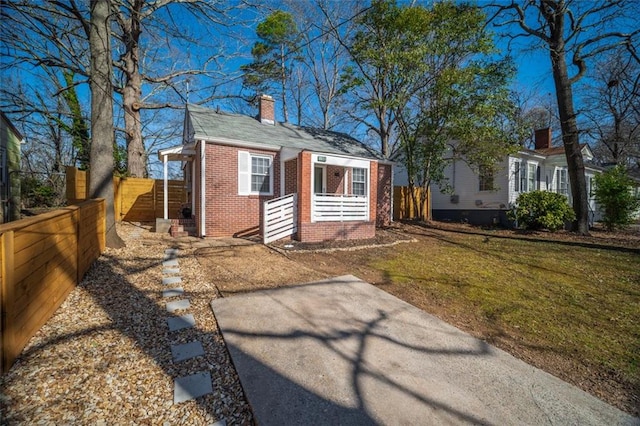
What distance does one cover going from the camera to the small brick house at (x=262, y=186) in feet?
28.1

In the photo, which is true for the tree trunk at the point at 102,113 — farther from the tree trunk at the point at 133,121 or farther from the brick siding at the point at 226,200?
the tree trunk at the point at 133,121

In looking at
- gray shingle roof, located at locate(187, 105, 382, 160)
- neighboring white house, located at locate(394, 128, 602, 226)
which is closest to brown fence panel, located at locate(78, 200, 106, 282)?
gray shingle roof, located at locate(187, 105, 382, 160)

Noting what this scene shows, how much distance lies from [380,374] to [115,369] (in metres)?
2.27

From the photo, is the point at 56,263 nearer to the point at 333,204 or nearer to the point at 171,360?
the point at 171,360

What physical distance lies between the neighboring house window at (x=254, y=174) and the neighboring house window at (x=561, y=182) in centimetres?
1907

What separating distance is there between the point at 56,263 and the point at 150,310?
3.92 feet

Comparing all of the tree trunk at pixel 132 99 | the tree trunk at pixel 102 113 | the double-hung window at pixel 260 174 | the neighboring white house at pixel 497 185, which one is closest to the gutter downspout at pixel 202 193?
the double-hung window at pixel 260 174

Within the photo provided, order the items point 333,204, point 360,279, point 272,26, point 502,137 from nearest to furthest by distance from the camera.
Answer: point 360,279
point 333,204
point 502,137
point 272,26

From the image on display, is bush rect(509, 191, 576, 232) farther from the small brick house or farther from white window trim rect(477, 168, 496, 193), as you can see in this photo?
the small brick house

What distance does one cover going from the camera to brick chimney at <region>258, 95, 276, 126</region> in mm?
12227

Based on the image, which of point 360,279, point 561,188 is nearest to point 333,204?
point 360,279

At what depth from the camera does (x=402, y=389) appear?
Result: 227cm

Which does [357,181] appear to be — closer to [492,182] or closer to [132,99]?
[492,182]

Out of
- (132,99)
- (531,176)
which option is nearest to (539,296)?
(531,176)
